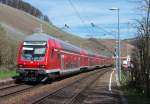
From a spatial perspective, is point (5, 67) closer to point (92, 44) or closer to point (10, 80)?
point (10, 80)

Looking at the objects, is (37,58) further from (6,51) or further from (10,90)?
(6,51)

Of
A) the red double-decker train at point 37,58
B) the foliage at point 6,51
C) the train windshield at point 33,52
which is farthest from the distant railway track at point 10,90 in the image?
the foliage at point 6,51

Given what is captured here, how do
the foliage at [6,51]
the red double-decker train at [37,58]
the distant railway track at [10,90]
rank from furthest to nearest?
the foliage at [6,51]
the red double-decker train at [37,58]
the distant railway track at [10,90]

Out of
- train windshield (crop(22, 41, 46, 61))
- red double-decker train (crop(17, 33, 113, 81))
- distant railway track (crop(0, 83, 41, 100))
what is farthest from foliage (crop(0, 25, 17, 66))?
distant railway track (crop(0, 83, 41, 100))

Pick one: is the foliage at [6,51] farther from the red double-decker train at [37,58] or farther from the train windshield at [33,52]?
the train windshield at [33,52]

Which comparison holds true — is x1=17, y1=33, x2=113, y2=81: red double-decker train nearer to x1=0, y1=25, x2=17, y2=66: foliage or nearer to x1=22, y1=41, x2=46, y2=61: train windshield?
x1=22, y1=41, x2=46, y2=61: train windshield

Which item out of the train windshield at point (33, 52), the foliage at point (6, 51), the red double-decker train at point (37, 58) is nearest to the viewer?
the red double-decker train at point (37, 58)

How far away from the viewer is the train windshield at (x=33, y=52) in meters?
34.2

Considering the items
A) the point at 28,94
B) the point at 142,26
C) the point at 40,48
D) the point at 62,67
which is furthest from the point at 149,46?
the point at 62,67

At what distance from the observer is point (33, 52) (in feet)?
113

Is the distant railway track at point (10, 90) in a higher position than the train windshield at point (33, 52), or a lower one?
lower

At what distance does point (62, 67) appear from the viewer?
39.8 m

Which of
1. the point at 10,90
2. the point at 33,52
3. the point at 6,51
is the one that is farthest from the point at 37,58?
the point at 6,51

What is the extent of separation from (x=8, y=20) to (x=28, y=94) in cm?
9571
